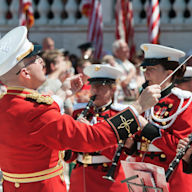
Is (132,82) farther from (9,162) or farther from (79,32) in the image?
(9,162)

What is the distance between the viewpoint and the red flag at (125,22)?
884 cm

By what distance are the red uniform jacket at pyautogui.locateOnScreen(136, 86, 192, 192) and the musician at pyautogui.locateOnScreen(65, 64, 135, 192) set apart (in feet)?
0.94

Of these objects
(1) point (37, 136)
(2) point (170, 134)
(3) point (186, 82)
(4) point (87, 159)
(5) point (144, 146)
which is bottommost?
(4) point (87, 159)

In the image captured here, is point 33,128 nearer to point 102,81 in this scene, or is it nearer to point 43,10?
point 102,81

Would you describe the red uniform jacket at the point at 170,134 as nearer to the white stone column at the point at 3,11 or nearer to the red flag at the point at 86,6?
the red flag at the point at 86,6

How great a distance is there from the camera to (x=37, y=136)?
6.71 feet

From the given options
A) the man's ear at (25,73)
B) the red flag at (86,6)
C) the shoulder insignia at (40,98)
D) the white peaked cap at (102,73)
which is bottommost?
the white peaked cap at (102,73)

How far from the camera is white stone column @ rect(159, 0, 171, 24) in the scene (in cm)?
945

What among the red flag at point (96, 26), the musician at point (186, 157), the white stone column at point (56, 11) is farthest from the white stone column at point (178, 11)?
the musician at point (186, 157)

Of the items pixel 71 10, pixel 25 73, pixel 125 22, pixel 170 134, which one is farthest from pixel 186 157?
pixel 71 10

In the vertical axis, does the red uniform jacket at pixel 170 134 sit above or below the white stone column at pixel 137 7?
below

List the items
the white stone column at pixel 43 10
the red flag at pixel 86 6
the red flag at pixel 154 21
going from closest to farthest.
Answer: the red flag at pixel 154 21 < the red flag at pixel 86 6 < the white stone column at pixel 43 10

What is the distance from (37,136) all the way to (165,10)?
835 cm

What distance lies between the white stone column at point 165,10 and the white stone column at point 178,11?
0.17 meters
